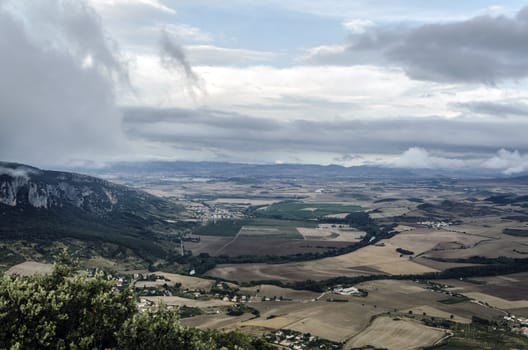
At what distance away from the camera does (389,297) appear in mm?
174875

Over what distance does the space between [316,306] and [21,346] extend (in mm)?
130808

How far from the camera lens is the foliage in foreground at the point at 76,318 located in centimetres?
3659

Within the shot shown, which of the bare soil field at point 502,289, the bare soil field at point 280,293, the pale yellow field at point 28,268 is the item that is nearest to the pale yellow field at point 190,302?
the bare soil field at point 280,293

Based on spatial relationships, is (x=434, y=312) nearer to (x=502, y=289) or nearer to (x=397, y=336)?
(x=397, y=336)

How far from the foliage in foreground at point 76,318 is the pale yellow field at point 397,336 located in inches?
3262

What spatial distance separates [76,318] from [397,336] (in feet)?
332

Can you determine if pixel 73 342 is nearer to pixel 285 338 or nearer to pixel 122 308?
pixel 122 308

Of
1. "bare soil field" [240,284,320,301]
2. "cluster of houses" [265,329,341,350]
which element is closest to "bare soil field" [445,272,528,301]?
"bare soil field" [240,284,320,301]

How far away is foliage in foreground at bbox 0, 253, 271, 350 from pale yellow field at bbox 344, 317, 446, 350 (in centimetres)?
8285

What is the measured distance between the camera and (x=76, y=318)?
40.8 m

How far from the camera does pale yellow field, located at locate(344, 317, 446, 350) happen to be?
117 metres

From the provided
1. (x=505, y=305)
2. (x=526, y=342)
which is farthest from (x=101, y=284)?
(x=505, y=305)

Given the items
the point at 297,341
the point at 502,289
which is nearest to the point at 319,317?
the point at 297,341

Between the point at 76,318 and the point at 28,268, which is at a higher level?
the point at 76,318
